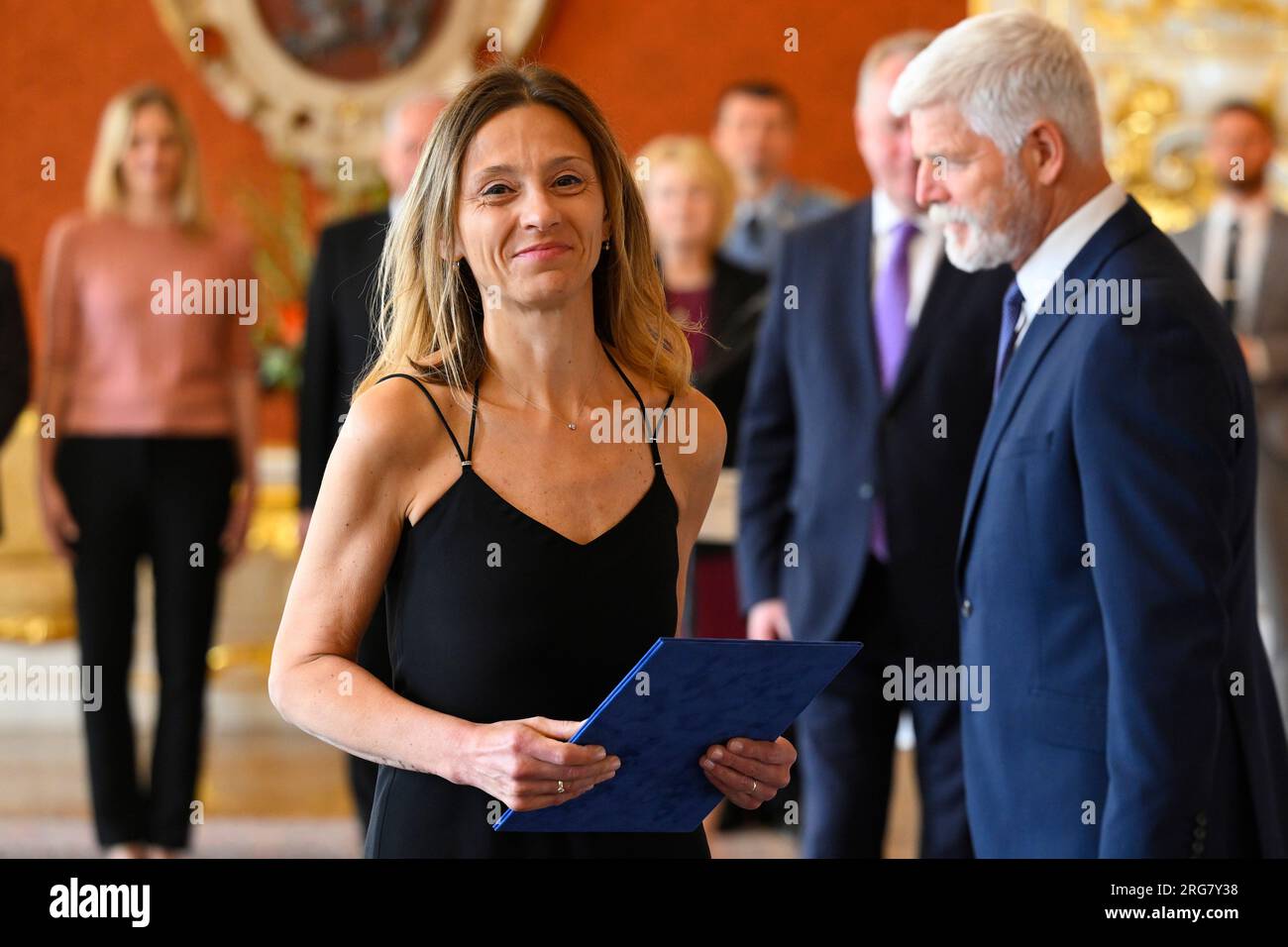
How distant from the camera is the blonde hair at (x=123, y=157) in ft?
14.0

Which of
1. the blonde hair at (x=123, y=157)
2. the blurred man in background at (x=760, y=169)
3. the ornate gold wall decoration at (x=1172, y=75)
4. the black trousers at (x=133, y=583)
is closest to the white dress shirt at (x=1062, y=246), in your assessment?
the black trousers at (x=133, y=583)

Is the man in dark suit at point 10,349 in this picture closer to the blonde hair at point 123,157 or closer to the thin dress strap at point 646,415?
the blonde hair at point 123,157

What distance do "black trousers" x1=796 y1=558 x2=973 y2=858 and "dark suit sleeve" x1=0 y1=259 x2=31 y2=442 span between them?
7.46 feet

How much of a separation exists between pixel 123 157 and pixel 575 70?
308cm

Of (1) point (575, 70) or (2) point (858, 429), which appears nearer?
(2) point (858, 429)

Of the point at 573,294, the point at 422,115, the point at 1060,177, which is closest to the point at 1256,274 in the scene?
the point at 422,115

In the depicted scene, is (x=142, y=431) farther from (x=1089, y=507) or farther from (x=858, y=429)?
(x=1089, y=507)

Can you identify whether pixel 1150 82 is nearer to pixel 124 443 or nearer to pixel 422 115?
pixel 422 115

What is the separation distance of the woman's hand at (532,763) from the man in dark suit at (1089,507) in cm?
71

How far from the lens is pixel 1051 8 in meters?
6.81

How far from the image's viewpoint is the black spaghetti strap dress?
1.69 meters

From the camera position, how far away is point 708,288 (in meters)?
4.39

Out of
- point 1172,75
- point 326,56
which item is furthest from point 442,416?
point 1172,75
